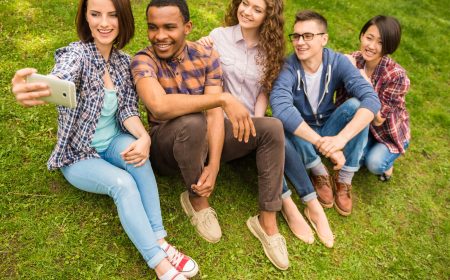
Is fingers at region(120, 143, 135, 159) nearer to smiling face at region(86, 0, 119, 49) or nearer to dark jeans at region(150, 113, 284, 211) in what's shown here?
dark jeans at region(150, 113, 284, 211)

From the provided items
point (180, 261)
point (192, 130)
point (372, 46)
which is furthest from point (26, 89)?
point (372, 46)

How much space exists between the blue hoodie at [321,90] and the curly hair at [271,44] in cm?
8

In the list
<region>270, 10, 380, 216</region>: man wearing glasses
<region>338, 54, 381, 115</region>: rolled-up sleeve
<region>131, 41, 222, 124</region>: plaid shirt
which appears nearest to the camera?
<region>131, 41, 222, 124</region>: plaid shirt

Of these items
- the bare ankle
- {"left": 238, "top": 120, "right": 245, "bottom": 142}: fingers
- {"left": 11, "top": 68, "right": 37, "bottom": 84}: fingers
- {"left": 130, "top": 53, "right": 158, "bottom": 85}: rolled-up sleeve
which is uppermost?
{"left": 11, "top": 68, "right": 37, "bottom": 84}: fingers

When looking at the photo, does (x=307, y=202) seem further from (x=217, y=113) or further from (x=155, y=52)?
(x=155, y=52)

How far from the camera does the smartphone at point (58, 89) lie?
233cm

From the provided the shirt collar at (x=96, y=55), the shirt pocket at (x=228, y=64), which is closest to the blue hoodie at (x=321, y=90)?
the shirt pocket at (x=228, y=64)

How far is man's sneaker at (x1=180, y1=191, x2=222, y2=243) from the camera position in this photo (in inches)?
132

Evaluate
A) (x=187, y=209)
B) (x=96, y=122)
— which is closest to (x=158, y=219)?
(x=187, y=209)

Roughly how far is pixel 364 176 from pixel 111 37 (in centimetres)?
304

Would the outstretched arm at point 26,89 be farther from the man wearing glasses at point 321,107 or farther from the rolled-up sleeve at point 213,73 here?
the man wearing glasses at point 321,107

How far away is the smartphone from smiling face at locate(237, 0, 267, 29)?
177 centimetres

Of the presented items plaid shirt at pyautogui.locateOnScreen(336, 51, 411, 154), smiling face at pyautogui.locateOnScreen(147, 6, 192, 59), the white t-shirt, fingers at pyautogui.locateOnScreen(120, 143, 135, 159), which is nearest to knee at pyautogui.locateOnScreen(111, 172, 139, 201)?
fingers at pyautogui.locateOnScreen(120, 143, 135, 159)

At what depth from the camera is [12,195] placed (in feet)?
A: 10.6
